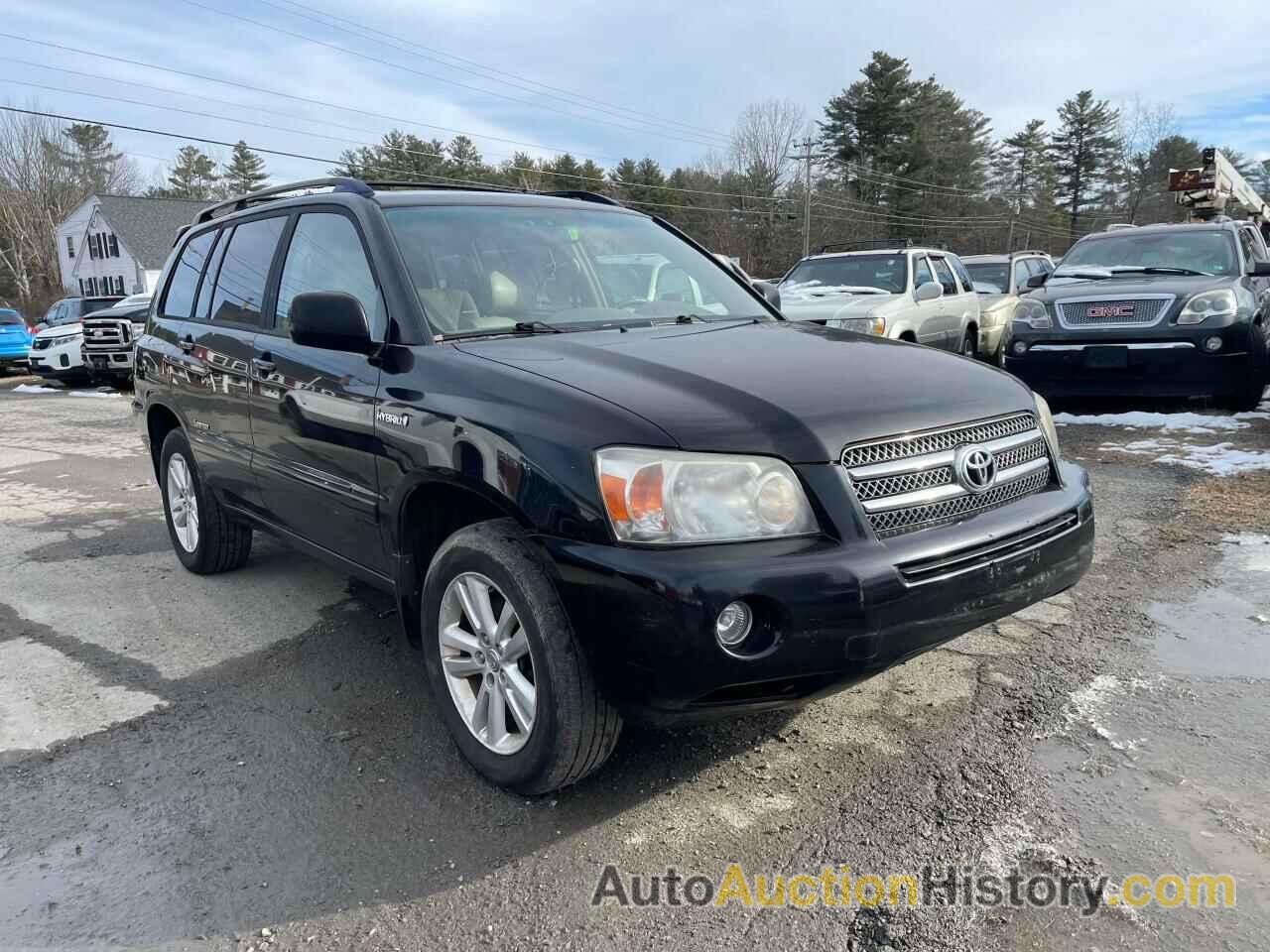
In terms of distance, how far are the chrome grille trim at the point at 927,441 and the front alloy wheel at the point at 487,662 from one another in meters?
1.03

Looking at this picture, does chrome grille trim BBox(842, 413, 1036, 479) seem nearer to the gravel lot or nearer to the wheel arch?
the gravel lot

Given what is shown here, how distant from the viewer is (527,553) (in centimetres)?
247

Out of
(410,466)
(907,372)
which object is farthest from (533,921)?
(907,372)

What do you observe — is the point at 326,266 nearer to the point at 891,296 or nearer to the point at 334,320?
the point at 334,320

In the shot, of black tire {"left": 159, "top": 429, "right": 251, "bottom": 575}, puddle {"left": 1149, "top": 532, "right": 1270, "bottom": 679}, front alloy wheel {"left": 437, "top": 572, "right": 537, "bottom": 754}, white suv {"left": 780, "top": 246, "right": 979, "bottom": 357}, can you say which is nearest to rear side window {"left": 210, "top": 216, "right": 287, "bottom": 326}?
black tire {"left": 159, "top": 429, "right": 251, "bottom": 575}

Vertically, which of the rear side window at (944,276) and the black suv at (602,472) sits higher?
the rear side window at (944,276)

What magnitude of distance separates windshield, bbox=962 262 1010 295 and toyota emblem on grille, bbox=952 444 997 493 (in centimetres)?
1327

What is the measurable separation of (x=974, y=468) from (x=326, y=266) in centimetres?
252

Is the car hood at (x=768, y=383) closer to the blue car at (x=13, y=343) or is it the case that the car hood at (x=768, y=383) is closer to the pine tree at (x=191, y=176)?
the blue car at (x=13, y=343)

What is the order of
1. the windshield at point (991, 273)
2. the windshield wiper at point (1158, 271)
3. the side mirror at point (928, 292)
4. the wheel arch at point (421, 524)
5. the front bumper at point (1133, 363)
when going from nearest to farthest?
the wheel arch at point (421, 524)
the front bumper at point (1133, 363)
the windshield wiper at point (1158, 271)
the side mirror at point (928, 292)
the windshield at point (991, 273)

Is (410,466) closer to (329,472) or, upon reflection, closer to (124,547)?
(329,472)

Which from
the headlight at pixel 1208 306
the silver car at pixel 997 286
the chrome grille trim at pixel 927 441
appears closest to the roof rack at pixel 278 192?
the chrome grille trim at pixel 927 441

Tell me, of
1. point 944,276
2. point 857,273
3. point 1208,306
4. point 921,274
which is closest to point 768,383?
point 1208,306

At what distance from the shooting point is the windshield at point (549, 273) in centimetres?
320
